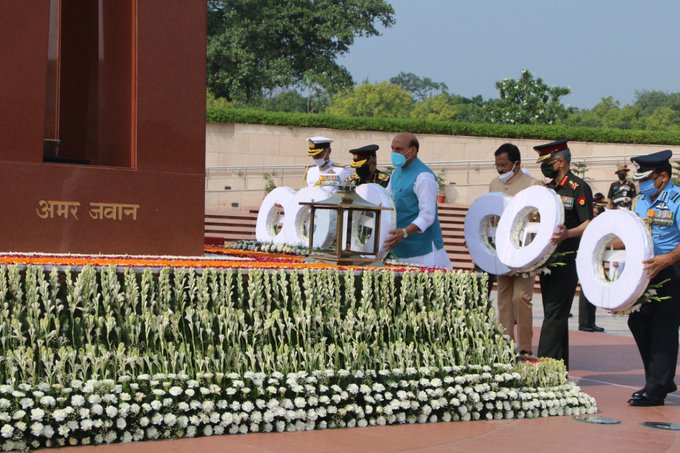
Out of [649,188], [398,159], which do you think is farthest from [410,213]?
[649,188]

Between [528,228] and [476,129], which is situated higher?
[476,129]

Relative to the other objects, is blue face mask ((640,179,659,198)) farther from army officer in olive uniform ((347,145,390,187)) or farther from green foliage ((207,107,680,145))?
green foliage ((207,107,680,145))

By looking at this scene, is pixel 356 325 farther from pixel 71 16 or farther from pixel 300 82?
pixel 300 82

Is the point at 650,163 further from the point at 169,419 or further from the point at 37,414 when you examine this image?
the point at 37,414

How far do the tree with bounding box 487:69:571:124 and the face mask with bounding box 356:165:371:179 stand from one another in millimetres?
31871

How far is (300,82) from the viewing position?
3541cm

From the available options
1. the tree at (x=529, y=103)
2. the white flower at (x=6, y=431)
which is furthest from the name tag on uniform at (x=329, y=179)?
the tree at (x=529, y=103)

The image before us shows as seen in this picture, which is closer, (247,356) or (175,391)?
(175,391)

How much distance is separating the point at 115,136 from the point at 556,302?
3.26 m

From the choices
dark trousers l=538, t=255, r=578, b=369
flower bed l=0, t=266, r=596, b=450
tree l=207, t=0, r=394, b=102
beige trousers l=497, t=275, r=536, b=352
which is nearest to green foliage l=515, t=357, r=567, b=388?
flower bed l=0, t=266, r=596, b=450

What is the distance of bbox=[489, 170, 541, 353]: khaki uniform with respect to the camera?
7637 mm

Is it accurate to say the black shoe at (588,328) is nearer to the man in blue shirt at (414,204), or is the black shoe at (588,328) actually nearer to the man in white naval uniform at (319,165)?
the man in white naval uniform at (319,165)

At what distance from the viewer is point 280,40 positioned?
1383 inches

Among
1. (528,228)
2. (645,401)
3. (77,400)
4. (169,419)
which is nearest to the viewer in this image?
(77,400)
